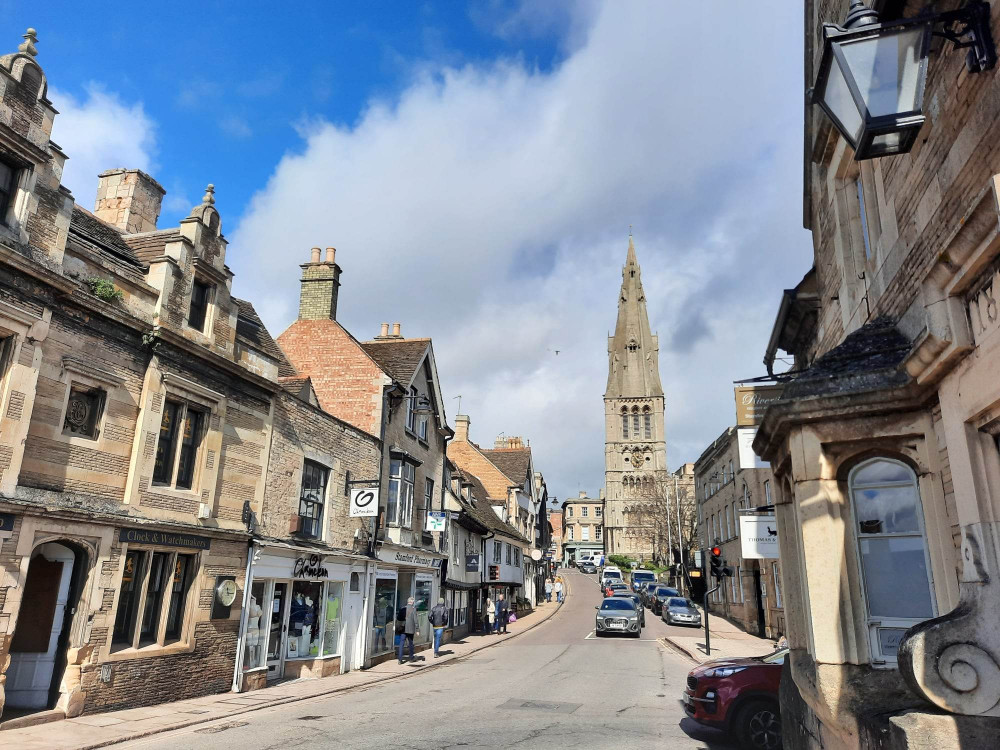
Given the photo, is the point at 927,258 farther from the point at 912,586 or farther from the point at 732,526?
the point at 732,526

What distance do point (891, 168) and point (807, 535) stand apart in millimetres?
4586

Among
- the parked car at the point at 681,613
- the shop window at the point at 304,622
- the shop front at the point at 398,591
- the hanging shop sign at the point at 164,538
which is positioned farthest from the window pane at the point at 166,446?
the parked car at the point at 681,613

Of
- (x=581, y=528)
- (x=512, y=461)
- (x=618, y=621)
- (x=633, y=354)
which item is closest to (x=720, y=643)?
(x=618, y=621)

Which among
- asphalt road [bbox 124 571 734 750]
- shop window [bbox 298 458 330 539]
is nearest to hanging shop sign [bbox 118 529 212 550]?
asphalt road [bbox 124 571 734 750]

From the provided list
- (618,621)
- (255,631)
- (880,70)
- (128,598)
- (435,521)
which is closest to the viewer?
(880,70)

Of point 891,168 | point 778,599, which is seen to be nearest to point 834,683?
point 891,168

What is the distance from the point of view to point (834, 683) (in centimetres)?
628

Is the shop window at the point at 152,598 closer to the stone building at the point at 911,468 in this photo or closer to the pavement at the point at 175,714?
the pavement at the point at 175,714

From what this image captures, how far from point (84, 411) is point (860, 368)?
11964 millimetres

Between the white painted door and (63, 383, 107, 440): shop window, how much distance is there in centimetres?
248

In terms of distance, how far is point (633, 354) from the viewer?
398 feet

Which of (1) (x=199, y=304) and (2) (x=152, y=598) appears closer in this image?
(2) (x=152, y=598)

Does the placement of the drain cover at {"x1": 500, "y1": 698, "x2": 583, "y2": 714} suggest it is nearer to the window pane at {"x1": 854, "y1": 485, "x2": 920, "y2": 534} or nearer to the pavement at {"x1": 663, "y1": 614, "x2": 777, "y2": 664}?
the window pane at {"x1": 854, "y1": 485, "x2": 920, "y2": 534}

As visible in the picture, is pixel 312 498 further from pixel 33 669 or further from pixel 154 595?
pixel 33 669
